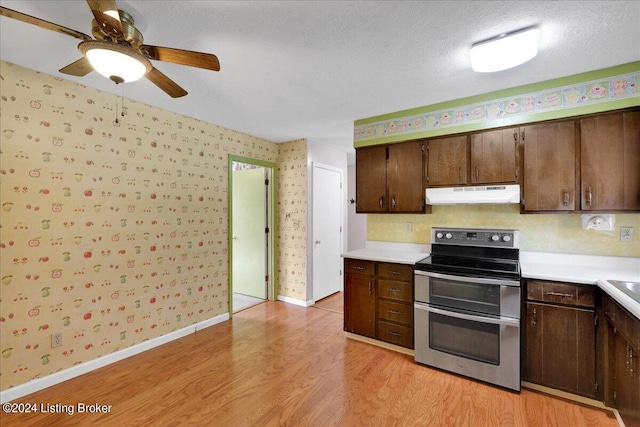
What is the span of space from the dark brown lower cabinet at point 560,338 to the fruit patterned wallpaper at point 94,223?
10.6 feet

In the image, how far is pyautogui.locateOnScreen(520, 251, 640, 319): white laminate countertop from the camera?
2.01 meters

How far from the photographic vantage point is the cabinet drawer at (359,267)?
296 cm

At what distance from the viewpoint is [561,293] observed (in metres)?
2.11

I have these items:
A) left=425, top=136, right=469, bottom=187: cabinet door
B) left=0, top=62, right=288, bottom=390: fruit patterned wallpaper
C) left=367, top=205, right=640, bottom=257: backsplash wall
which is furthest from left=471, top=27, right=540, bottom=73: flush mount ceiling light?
left=0, top=62, right=288, bottom=390: fruit patterned wallpaper

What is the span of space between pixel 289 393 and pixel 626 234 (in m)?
2.94

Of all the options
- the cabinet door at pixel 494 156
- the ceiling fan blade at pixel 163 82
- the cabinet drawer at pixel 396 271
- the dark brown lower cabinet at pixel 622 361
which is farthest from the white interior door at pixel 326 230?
the dark brown lower cabinet at pixel 622 361

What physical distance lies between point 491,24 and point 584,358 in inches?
90.6

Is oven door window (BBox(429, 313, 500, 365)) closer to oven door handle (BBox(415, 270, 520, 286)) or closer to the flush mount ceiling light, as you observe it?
oven door handle (BBox(415, 270, 520, 286))

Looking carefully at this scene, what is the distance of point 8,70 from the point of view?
2131 millimetres

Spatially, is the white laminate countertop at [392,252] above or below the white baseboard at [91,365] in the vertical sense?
above

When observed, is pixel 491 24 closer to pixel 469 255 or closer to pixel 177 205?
pixel 469 255

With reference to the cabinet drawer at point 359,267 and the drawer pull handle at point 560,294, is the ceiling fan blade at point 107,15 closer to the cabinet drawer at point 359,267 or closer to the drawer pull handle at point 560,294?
the cabinet drawer at point 359,267

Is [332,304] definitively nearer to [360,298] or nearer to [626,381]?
[360,298]

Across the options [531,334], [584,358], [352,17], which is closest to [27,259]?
[352,17]
